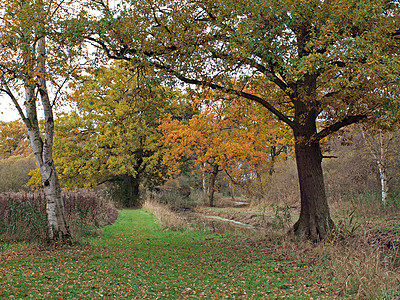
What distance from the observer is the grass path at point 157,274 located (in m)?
5.02

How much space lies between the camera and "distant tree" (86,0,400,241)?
6.98 metres

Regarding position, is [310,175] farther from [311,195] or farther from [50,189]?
[50,189]

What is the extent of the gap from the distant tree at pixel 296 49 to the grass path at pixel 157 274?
2.57 metres

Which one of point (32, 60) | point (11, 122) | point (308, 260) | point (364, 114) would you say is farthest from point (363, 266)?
point (11, 122)

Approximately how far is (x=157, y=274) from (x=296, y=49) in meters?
6.87

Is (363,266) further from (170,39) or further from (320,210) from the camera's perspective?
(170,39)

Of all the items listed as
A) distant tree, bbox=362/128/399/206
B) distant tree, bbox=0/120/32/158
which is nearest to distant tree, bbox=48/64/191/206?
distant tree, bbox=362/128/399/206

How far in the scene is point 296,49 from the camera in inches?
351

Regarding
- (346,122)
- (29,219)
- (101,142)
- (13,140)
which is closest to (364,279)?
(346,122)

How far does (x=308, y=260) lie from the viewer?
7.15m

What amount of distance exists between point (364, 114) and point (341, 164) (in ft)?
28.4

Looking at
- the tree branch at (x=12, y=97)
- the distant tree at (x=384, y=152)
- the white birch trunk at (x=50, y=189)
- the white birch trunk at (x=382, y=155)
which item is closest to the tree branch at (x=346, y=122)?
the distant tree at (x=384, y=152)

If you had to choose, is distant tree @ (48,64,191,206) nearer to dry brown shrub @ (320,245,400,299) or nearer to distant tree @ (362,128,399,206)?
distant tree @ (362,128,399,206)

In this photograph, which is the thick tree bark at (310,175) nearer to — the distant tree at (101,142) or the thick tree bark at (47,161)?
the thick tree bark at (47,161)
